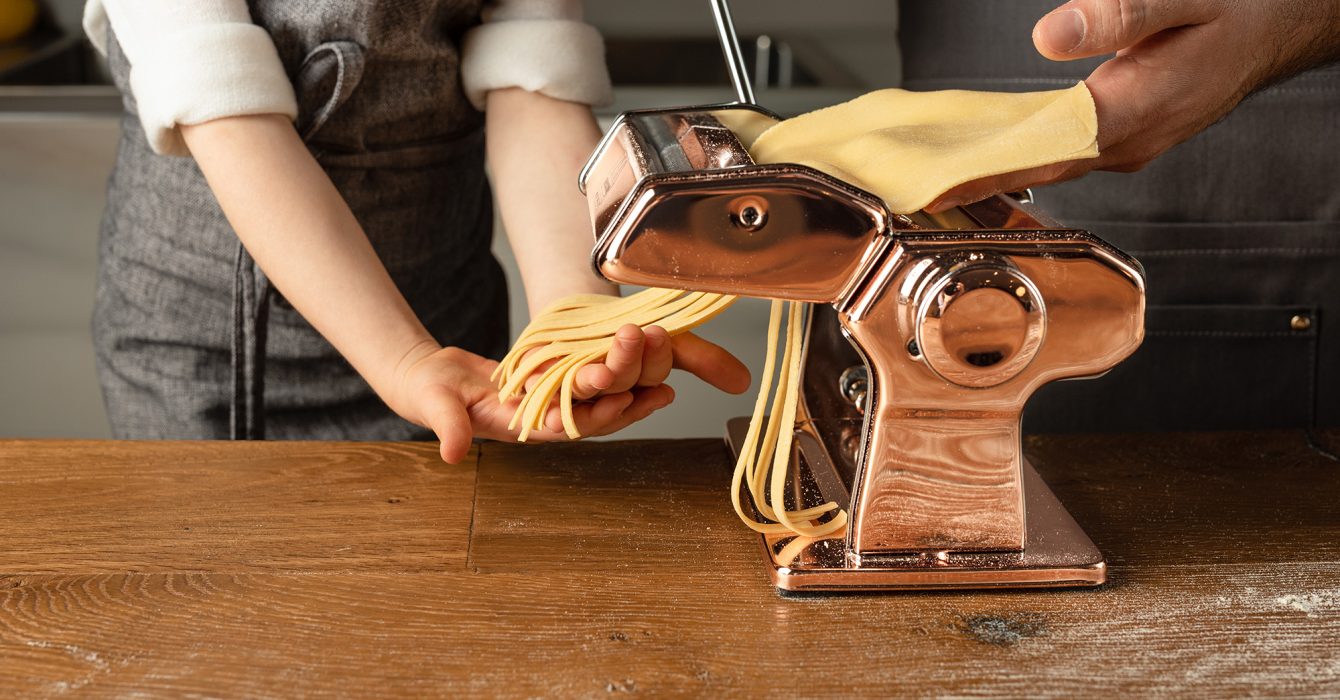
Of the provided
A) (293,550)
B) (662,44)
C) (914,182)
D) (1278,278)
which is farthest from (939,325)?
(662,44)

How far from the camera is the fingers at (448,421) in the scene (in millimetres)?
670

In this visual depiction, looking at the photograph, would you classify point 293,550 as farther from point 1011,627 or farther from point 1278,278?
point 1278,278

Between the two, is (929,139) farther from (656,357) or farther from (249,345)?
(249,345)

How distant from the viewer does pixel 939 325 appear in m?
0.55

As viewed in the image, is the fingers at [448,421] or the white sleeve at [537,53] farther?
the white sleeve at [537,53]

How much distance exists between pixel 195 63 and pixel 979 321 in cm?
53

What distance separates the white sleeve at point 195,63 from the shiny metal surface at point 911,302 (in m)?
0.29

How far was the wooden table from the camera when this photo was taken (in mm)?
528

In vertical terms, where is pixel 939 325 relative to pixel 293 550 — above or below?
above

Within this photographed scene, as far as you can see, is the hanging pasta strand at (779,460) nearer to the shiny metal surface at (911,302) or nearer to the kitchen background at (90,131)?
the shiny metal surface at (911,302)

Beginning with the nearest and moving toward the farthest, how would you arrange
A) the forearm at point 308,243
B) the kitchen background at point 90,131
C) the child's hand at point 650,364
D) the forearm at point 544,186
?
the child's hand at point 650,364
the forearm at point 308,243
the forearm at point 544,186
the kitchen background at point 90,131

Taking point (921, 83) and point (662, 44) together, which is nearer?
point (921, 83)

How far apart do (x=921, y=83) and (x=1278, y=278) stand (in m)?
0.35

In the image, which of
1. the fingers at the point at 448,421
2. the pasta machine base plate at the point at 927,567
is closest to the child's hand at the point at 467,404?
the fingers at the point at 448,421
